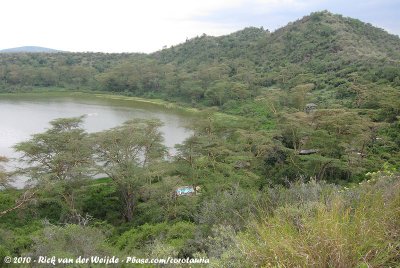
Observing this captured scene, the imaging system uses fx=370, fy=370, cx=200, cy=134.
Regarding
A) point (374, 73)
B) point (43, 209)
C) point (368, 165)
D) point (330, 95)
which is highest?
point (374, 73)

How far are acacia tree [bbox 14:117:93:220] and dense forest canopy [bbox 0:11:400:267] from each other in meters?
0.04

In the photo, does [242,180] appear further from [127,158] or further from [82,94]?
[82,94]

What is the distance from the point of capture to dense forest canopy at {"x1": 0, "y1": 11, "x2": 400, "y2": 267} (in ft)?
9.54

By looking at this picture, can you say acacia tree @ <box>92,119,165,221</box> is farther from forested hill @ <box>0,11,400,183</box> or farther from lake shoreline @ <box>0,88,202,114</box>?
lake shoreline @ <box>0,88,202,114</box>

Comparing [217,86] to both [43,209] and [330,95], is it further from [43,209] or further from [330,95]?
[43,209]

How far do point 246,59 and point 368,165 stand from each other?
37.1 meters

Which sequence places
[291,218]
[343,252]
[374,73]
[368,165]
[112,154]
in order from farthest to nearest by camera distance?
1. [374,73]
2. [368,165]
3. [112,154]
4. [291,218]
5. [343,252]

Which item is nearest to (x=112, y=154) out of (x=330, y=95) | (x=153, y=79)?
(x=330, y=95)

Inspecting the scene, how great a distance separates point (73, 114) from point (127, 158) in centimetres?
2202

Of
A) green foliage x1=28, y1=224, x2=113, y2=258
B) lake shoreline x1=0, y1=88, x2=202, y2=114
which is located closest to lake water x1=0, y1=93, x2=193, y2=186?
lake shoreline x1=0, y1=88, x2=202, y2=114

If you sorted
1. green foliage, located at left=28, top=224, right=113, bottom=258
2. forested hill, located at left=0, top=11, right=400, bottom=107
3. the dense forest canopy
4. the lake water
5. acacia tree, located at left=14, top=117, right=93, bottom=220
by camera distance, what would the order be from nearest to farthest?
the dense forest canopy, green foliage, located at left=28, top=224, right=113, bottom=258, acacia tree, located at left=14, top=117, right=93, bottom=220, the lake water, forested hill, located at left=0, top=11, right=400, bottom=107

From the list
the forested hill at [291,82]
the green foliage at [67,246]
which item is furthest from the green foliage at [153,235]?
the forested hill at [291,82]

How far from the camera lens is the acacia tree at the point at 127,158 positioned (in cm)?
1328

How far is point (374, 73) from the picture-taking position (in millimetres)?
30438
